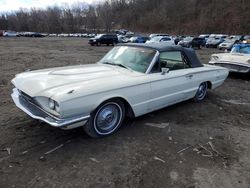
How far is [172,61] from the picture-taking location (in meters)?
5.37

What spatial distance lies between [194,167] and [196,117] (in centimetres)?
201

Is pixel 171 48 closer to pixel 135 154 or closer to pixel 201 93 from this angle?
pixel 201 93

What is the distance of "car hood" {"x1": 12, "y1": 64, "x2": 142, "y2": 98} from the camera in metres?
3.63

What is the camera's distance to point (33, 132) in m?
4.16

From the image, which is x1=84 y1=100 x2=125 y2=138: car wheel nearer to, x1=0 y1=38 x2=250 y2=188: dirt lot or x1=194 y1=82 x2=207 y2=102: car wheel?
x1=0 y1=38 x2=250 y2=188: dirt lot

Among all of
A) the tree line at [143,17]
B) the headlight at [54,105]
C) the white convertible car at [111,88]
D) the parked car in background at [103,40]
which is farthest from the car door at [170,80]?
the tree line at [143,17]

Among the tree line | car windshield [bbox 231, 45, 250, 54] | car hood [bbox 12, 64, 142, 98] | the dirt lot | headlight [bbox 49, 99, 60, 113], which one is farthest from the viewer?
the tree line

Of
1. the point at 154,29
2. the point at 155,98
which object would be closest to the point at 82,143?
the point at 155,98

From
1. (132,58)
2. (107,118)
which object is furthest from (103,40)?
(107,118)

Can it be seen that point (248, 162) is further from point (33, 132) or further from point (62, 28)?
point (62, 28)

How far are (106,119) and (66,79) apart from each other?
3.10 feet

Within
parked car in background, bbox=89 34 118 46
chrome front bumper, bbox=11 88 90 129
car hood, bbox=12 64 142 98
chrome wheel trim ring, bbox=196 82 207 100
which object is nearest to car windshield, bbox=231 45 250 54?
chrome wheel trim ring, bbox=196 82 207 100

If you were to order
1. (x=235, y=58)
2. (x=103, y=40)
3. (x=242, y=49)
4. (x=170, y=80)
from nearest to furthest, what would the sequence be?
(x=170, y=80), (x=235, y=58), (x=242, y=49), (x=103, y=40)

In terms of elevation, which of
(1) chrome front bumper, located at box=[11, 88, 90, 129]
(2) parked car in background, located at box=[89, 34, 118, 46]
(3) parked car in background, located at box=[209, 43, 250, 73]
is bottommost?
(2) parked car in background, located at box=[89, 34, 118, 46]
